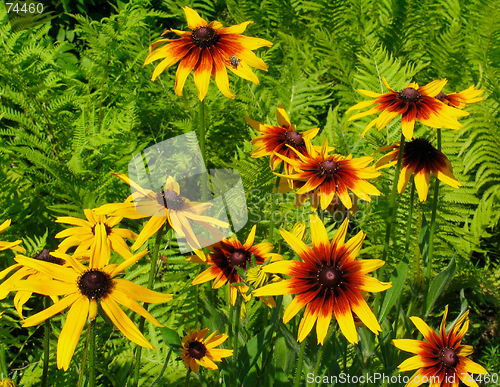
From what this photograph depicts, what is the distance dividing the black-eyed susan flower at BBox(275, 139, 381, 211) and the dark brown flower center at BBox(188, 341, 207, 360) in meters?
0.40

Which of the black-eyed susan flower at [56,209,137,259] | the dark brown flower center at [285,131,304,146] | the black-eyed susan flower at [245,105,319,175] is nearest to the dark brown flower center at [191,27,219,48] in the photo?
the black-eyed susan flower at [245,105,319,175]

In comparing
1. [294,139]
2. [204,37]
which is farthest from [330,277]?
[204,37]

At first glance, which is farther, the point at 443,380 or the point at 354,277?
the point at 443,380

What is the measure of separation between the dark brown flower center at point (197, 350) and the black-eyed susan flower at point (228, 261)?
119 mm

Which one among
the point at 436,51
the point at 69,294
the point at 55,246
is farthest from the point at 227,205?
the point at 436,51

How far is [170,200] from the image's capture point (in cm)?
77

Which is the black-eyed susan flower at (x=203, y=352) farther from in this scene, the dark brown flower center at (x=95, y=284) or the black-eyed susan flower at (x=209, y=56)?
the black-eyed susan flower at (x=209, y=56)

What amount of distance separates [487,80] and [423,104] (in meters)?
1.58

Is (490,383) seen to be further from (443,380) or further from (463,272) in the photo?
(443,380)

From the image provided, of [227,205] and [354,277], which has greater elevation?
[227,205]

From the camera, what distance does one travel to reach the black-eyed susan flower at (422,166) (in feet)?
3.13

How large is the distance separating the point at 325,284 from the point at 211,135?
1602 mm

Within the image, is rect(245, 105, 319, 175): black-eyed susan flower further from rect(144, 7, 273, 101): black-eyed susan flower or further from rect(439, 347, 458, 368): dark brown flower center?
rect(439, 347, 458, 368): dark brown flower center

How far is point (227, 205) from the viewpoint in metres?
1.76
